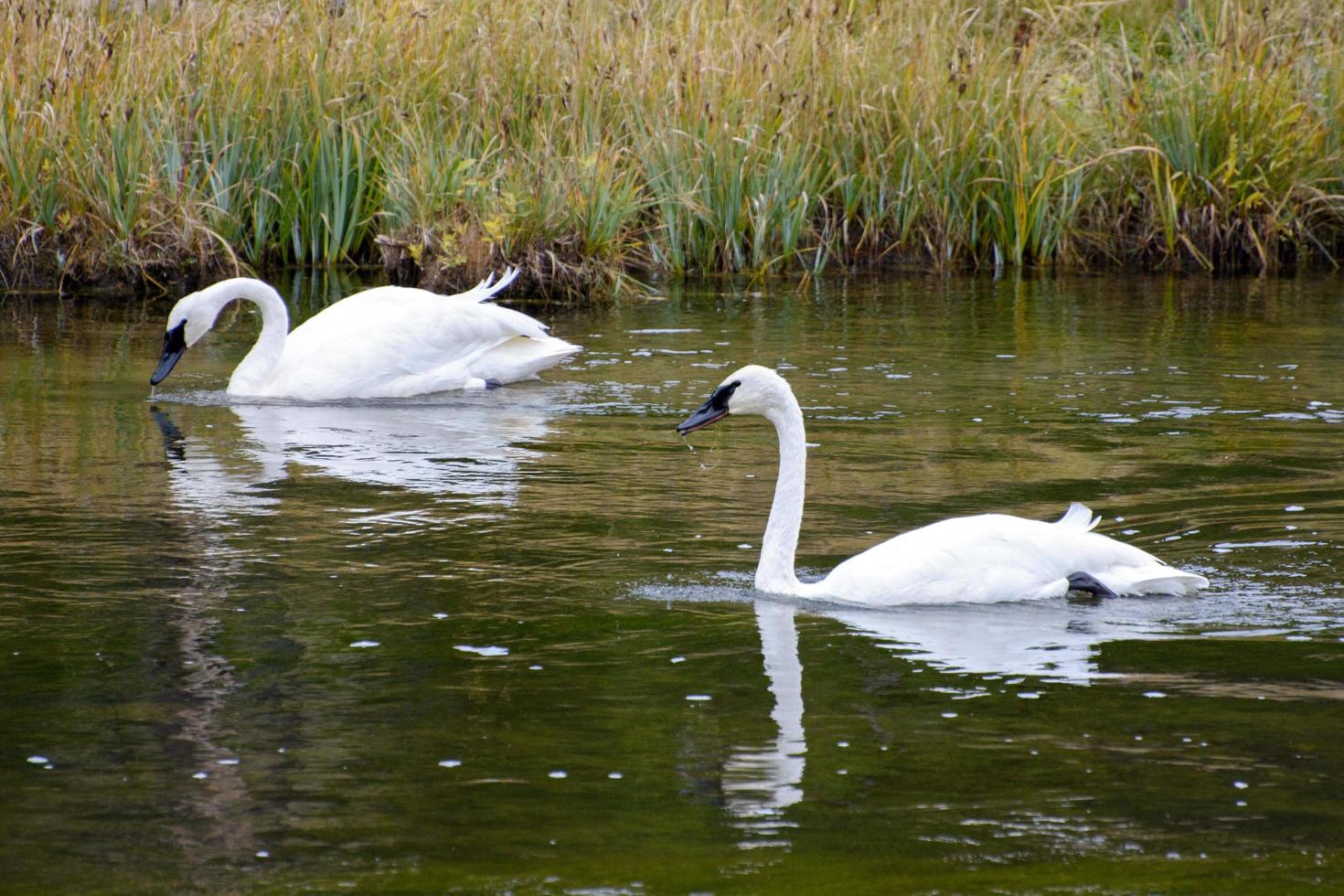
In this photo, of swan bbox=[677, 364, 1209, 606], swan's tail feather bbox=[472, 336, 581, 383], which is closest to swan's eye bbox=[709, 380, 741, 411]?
swan bbox=[677, 364, 1209, 606]

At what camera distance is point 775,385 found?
274 inches

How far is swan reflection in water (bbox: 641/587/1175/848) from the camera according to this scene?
501 cm

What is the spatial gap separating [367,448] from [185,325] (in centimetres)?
211

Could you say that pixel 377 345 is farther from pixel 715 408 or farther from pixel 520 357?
pixel 715 408

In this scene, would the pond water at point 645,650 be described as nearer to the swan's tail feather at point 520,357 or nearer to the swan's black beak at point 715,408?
the swan's tail feather at point 520,357

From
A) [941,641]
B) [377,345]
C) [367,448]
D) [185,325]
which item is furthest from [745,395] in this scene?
[185,325]

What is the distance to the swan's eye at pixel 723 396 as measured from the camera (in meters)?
6.90

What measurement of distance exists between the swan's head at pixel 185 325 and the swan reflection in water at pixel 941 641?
208 inches

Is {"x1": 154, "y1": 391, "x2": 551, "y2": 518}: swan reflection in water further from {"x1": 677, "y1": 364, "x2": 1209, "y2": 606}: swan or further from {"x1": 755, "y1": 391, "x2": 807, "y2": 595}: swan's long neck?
{"x1": 677, "y1": 364, "x2": 1209, "y2": 606}: swan

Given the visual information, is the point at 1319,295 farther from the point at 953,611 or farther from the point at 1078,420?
the point at 953,611

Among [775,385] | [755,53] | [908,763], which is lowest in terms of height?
[908,763]

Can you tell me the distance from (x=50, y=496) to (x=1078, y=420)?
188 inches

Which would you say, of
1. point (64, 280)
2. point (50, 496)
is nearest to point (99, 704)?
point (50, 496)

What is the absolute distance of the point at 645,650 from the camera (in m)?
6.04
